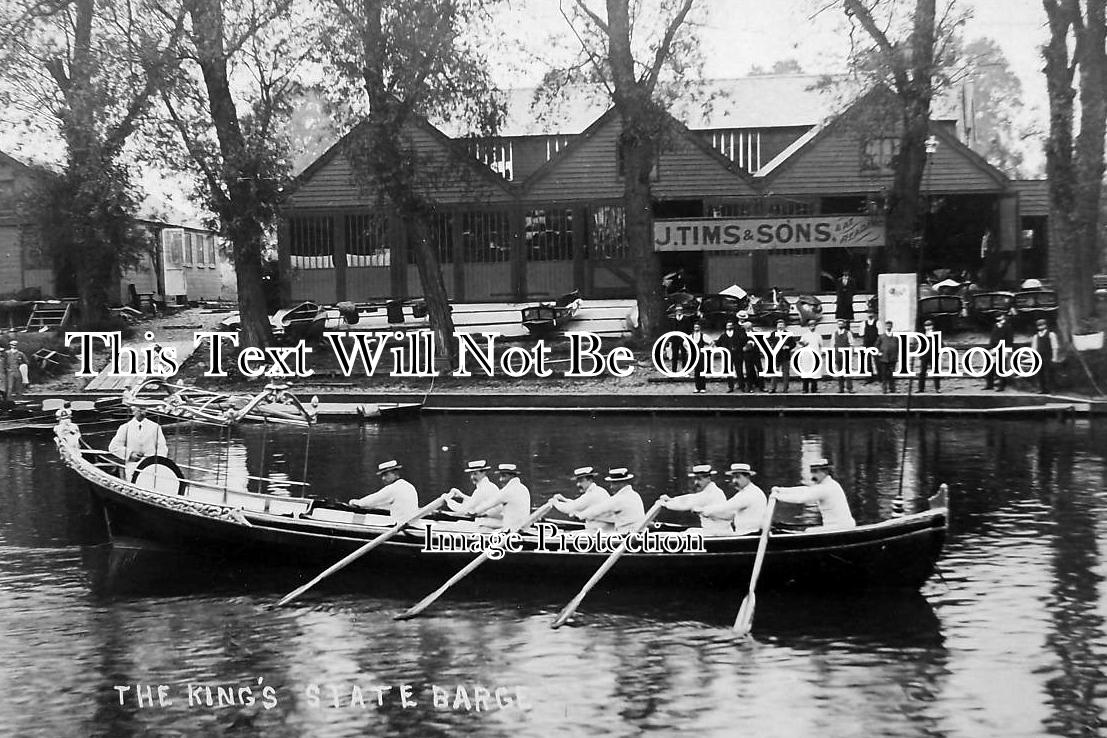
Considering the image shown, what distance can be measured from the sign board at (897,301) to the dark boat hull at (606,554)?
1888 cm

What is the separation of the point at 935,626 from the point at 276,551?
29.4ft

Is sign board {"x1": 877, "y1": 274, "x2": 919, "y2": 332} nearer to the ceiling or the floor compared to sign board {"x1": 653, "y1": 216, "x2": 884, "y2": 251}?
nearer to the floor

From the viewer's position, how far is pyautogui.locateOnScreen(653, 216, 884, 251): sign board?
39656 millimetres

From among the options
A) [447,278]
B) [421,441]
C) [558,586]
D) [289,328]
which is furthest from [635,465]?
[447,278]

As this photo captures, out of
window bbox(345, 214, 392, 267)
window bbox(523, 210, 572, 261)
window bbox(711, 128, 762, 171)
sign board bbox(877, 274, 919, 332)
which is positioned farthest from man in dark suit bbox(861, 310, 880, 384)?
window bbox(345, 214, 392, 267)

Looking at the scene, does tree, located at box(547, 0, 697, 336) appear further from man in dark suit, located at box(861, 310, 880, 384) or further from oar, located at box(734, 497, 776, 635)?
oar, located at box(734, 497, 776, 635)

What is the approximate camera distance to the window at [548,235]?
46.5 m

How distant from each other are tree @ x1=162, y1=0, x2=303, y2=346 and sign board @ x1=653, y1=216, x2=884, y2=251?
1257 cm

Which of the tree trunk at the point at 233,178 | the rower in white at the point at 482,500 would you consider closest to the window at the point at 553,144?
the tree trunk at the point at 233,178

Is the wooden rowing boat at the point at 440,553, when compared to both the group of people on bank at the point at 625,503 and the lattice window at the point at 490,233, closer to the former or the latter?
the group of people on bank at the point at 625,503

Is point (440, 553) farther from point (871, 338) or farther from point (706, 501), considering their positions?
point (871, 338)

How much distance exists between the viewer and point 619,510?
53.5 feet

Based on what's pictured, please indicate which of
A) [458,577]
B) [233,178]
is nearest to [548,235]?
[233,178]

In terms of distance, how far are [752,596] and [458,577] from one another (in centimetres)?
388
